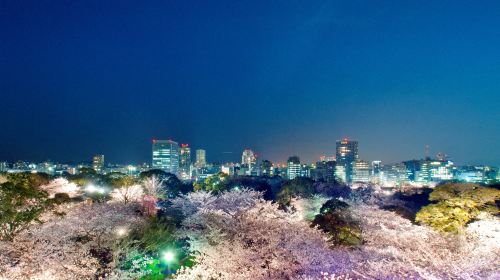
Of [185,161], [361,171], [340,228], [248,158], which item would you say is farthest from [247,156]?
[340,228]

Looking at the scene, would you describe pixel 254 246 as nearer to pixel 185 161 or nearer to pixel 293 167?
pixel 293 167

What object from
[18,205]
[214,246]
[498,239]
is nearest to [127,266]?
[214,246]

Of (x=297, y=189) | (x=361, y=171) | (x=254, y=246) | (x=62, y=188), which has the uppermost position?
(x=361, y=171)

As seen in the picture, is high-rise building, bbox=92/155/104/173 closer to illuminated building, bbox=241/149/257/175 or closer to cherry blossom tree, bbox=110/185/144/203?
illuminated building, bbox=241/149/257/175

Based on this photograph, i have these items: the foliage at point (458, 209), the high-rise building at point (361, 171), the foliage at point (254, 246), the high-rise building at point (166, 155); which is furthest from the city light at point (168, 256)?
the high-rise building at point (166, 155)

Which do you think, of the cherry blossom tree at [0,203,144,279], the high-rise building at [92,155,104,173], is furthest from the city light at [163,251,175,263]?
the high-rise building at [92,155,104,173]

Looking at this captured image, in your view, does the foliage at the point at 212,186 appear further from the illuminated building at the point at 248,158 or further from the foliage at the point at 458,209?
the illuminated building at the point at 248,158
